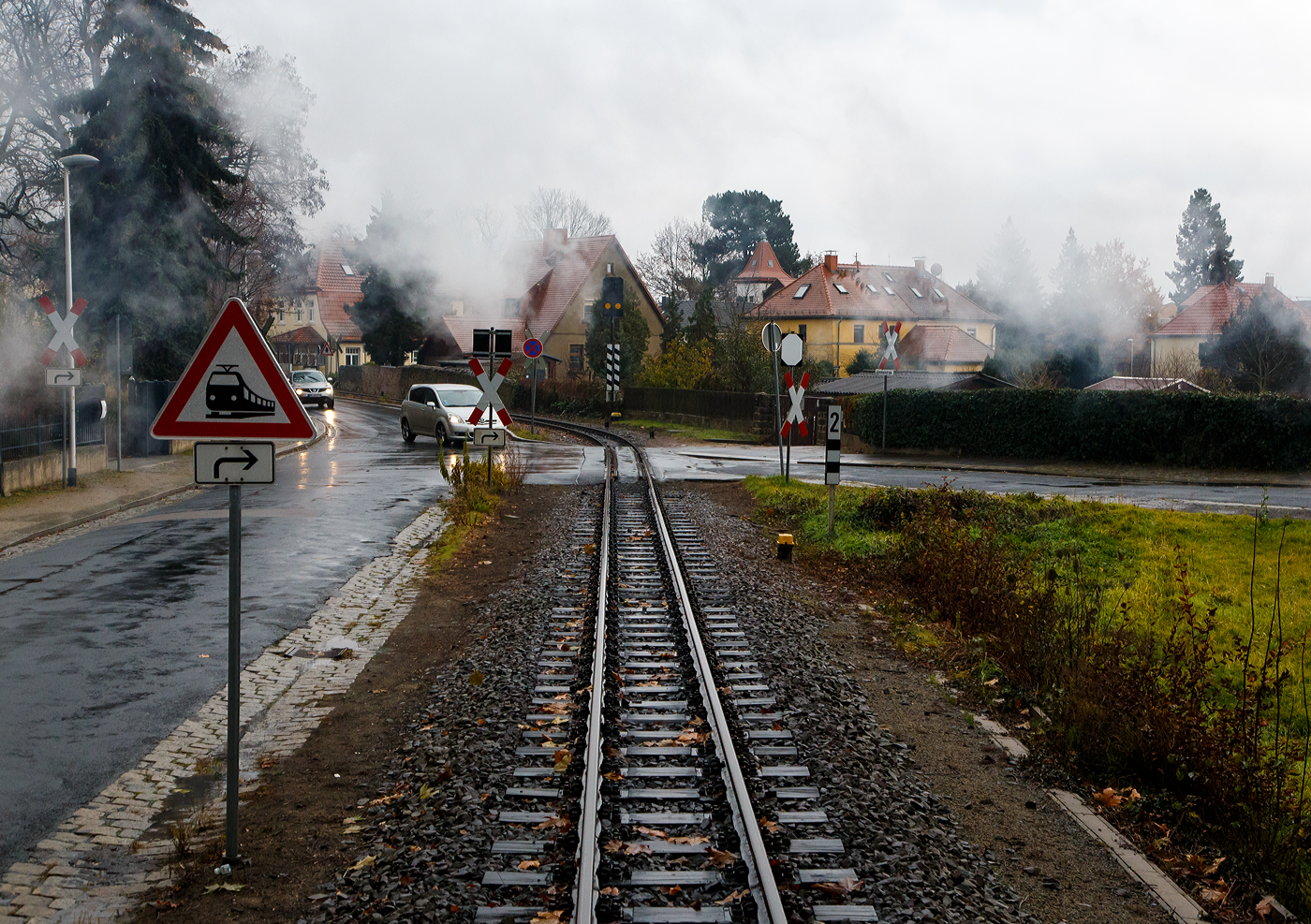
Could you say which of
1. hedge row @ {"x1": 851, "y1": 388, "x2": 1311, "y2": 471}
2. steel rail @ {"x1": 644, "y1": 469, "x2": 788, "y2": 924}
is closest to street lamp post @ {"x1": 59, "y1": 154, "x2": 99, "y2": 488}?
steel rail @ {"x1": 644, "y1": 469, "x2": 788, "y2": 924}

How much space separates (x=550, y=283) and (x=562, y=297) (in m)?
1.08

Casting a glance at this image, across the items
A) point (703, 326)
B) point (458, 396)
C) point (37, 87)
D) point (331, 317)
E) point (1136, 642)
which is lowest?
point (1136, 642)

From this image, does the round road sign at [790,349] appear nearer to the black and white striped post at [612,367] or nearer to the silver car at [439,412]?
the silver car at [439,412]

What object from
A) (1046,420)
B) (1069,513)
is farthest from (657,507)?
(1046,420)

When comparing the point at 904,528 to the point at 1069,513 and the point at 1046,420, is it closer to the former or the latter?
the point at 1069,513

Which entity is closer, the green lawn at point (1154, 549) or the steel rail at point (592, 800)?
the steel rail at point (592, 800)

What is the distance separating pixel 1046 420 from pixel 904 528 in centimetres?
1519

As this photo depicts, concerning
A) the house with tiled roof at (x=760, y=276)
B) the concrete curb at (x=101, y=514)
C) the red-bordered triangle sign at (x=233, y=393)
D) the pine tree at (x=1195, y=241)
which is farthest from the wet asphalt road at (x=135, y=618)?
the pine tree at (x=1195, y=241)

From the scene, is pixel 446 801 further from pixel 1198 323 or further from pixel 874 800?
pixel 1198 323

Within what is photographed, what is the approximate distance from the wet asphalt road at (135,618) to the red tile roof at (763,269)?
67635 mm

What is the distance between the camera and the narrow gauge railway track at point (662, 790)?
4344mm

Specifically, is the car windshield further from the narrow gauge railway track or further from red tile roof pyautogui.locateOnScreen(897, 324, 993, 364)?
red tile roof pyautogui.locateOnScreen(897, 324, 993, 364)

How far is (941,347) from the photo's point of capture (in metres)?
59.1

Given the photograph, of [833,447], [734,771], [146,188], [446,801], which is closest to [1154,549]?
[833,447]
